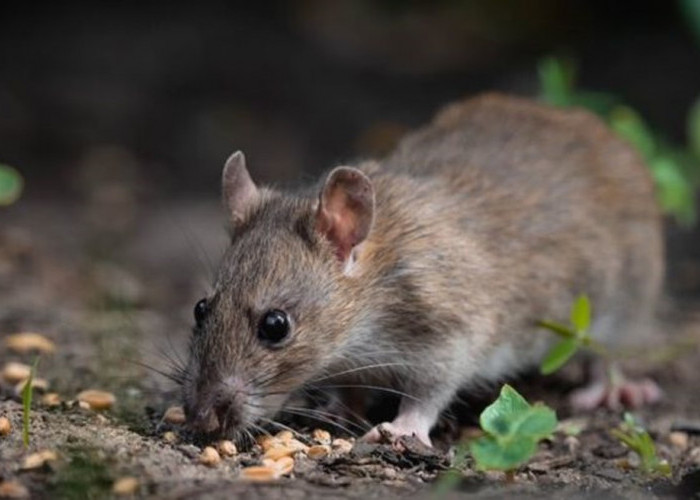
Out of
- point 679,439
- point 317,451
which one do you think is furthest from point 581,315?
point 317,451

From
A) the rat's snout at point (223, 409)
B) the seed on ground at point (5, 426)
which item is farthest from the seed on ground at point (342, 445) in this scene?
the seed on ground at point (5, 426)

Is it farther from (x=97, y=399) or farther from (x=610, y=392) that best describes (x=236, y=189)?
(x=610, y=392)

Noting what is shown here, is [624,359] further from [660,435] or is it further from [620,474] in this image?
[620,474]

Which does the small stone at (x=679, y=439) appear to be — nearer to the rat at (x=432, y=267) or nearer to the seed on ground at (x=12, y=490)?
the rat at (x=432, y=267)

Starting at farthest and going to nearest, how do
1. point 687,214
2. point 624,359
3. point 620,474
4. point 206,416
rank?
point 687,214 → point 624,359 → point 620,474 → point 206,416

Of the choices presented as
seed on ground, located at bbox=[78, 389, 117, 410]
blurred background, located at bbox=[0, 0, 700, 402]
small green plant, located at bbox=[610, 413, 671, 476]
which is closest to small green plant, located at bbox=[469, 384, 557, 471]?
small green plant, located at bbox=[610, 413, 671, 476]

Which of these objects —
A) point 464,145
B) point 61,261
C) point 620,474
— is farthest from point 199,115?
point 620,474

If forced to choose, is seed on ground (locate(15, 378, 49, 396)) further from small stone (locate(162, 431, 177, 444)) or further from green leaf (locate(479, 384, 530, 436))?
green leaf (locate(479, 384, 530, 436))
